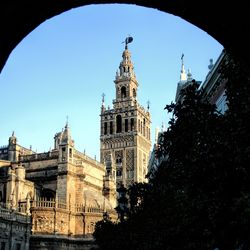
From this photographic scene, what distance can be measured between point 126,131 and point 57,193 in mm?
41759

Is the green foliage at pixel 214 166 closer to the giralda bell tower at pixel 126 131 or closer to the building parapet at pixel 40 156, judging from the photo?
the building parapet at pixel 40 156

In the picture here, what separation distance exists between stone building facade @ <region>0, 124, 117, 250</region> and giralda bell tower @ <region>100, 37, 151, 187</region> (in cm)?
2675

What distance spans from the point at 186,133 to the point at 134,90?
9298 cm

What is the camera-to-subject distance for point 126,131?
335 ft

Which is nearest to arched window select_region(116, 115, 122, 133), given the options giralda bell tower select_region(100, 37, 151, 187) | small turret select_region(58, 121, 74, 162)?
giralda bell tower select_region(100, 37, 151, 187)

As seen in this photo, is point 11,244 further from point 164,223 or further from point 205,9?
point 205,9

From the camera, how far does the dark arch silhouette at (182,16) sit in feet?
11.4

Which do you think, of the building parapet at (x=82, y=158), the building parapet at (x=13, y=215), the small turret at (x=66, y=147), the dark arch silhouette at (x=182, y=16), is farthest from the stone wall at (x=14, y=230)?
the dark arch silhouette at (x=182, y=16)

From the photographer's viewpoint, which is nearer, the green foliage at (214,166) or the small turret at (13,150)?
the green foliage at (214,166)

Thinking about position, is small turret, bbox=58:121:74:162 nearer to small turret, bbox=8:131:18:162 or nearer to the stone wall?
small turret, bbox=8:131:18:162

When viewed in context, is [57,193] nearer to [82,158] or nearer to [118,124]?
[82,158]

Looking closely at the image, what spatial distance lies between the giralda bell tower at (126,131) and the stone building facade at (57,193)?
26.7 m

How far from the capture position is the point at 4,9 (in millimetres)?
3322

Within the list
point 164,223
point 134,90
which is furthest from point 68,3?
point 134,90
